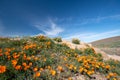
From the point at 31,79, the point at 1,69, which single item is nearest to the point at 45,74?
the point at 31,79

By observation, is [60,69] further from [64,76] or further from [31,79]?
[31,79]

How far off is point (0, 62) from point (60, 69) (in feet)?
7.33

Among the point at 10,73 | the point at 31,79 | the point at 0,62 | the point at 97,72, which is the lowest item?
the point at 97,72

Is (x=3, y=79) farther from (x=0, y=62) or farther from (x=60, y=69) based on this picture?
(x=60, y=69)

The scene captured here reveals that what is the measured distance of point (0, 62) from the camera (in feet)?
15.6

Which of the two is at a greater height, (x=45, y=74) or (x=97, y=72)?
(x=45, y=74)

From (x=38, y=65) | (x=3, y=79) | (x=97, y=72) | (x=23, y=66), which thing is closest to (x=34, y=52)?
(x=38, y=65)

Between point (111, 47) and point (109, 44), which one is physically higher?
point (109, 44)

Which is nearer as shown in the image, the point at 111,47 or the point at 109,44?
the point at 111,47

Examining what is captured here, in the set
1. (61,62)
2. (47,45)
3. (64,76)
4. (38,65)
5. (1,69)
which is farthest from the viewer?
(47,45)

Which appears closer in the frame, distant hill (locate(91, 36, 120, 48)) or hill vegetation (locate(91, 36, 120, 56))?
hill vegetation (locate(91, 36, 120, 56))

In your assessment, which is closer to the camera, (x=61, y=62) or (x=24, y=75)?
(x=24, y=75)

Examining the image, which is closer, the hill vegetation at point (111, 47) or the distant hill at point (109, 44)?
the hill vegetation at point (111, 47)

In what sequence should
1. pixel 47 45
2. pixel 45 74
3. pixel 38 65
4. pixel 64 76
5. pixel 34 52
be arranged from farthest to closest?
pixel 47 45 → pixel 34 52 → pixel 38 65 → pixel 64 76 → pixel 45 74
